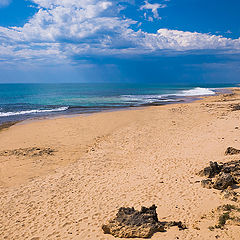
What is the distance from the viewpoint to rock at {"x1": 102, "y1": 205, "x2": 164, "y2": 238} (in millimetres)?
5500

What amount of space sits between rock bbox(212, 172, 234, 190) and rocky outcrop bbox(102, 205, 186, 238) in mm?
2750

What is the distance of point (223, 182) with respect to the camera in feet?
25.7

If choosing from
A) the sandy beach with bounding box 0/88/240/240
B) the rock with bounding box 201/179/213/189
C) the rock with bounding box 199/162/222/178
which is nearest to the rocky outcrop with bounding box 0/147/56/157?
the sandy beach with bounding box 0/88/240/240

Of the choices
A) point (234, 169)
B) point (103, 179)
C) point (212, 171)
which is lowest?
point (103, 179)

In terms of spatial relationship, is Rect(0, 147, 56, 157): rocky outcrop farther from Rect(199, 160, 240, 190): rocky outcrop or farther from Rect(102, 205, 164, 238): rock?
Rect(199, 160, 240, 190): rocky outcrop

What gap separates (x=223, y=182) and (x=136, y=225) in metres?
3.96

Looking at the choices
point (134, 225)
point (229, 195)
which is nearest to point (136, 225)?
point (134, 225)

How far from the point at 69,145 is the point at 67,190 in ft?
22.6

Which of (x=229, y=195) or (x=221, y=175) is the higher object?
(x=221, y=175)

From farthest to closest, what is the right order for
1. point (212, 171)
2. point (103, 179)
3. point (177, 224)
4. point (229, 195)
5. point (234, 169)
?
1. point (103, 179)
2. point (212, 171)
3. point (234, 169)
4. point (229, 195)
5. point (177, 224)

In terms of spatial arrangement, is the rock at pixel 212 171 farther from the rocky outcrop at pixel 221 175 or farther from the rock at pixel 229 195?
the rock at pixel 229 195

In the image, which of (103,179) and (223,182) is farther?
(103,179)

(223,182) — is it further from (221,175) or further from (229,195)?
(229,195)

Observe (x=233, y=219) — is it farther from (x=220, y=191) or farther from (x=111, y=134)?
(x=111, y=134)
